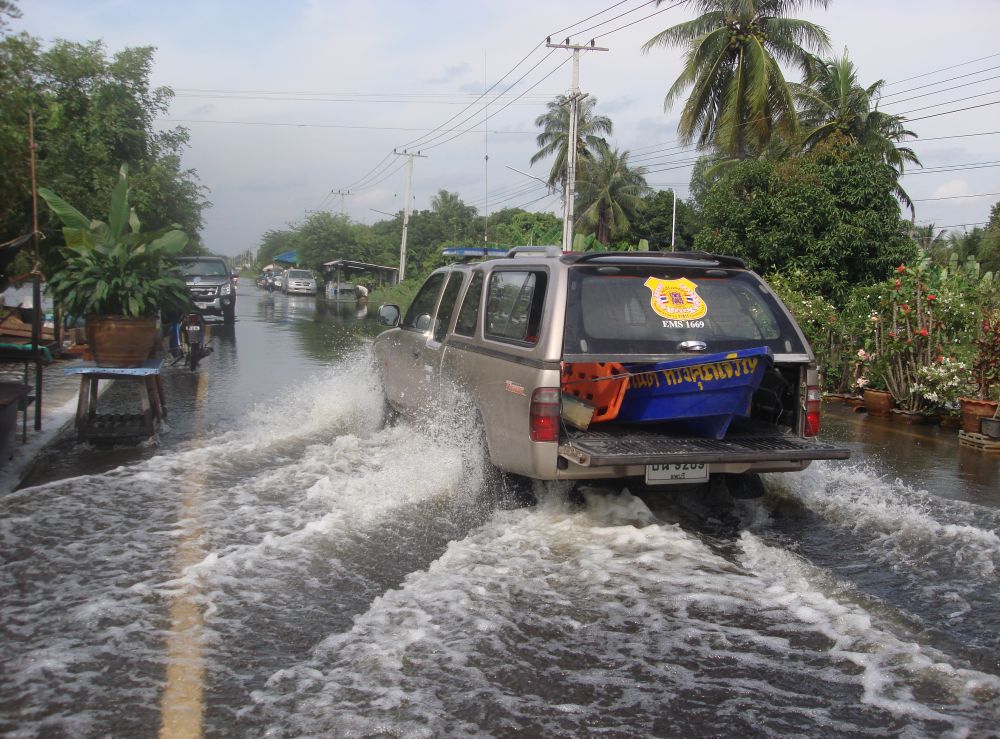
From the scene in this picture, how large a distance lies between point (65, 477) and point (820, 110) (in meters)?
29.9

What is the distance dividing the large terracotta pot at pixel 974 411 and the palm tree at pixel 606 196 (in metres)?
42.1

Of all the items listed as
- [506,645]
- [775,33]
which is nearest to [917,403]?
[506,645]

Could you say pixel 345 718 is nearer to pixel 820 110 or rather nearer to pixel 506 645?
pixel 506 645

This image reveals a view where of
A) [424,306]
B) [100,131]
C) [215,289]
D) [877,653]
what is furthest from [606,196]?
[877,653]

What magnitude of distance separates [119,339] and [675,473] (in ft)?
17.8

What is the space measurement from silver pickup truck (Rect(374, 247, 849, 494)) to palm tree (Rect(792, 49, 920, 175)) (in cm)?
2532

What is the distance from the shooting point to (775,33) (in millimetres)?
27000

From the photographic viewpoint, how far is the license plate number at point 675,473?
5473 millimetres

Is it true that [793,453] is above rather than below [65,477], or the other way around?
above

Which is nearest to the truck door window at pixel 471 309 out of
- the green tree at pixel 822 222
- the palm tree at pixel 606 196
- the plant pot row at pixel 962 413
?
the plant pot row at pixel 962 413

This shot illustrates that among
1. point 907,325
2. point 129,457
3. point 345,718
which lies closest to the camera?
point 345,718

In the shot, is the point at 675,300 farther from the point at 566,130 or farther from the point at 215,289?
the point at 566,130

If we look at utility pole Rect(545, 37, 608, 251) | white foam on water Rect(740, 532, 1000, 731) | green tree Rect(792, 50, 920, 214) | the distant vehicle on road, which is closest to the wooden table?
white foam on water Rect(740, 532, 1000, 731)

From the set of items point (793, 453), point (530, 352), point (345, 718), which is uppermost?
point (530, 352)
